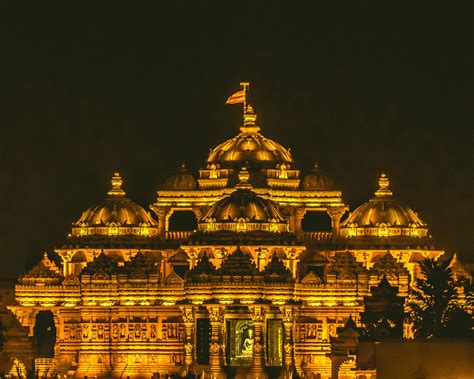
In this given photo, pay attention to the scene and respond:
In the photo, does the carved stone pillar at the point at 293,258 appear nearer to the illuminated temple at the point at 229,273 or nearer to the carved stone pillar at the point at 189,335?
the illuminated temple at the point at 229,273

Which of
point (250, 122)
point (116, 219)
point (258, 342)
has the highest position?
point (250, 122)

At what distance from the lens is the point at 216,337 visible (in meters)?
83.1

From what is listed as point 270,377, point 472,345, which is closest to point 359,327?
point 270,377

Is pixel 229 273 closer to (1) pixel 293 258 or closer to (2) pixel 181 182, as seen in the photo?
(1) pixel 293 258

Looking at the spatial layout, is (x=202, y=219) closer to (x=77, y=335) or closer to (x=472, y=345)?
(x=77, y=335)

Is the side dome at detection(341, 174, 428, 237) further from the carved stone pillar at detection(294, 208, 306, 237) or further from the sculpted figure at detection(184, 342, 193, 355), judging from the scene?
the sculpted figure at detection(184, 342, 193, 355)

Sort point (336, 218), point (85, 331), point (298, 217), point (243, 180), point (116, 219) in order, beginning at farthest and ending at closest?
point (336, 218) → point (298, 217) → point (116, 219) → point (243, 180) → point (85, 331)

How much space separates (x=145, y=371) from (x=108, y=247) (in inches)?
274

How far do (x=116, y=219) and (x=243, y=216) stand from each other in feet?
20.3

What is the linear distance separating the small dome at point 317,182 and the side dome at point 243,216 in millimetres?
4572

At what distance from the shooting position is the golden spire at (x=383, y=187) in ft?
303

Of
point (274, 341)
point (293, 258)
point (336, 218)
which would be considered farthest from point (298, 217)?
point (274, 341)

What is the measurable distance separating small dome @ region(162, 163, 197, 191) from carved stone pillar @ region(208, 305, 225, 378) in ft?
32.6

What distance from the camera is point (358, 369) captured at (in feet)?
240
